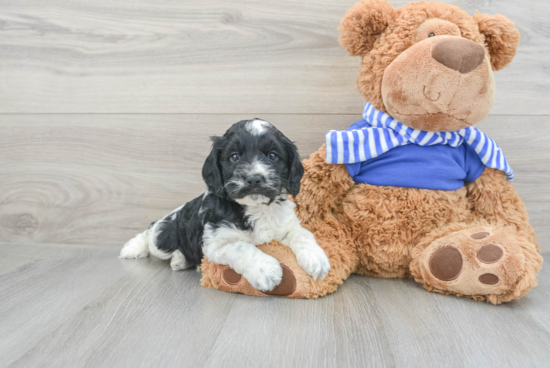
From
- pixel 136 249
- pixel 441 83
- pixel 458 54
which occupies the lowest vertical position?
pixel 136 249

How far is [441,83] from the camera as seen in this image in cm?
145

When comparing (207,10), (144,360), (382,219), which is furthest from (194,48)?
(144,360)

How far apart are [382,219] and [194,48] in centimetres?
131

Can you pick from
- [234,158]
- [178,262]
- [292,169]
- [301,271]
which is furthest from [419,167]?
[178,262]

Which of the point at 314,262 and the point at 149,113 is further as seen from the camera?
the point at 149,113

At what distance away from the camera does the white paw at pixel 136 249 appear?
2.12m

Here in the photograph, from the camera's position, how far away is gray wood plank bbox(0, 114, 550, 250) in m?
2.15

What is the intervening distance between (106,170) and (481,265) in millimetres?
1899

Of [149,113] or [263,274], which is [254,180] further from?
[149,113]

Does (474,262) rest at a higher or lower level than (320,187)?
lower

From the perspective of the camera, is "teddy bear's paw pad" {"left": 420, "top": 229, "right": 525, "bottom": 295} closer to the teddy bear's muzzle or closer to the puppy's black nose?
the teddy bear's muzzle

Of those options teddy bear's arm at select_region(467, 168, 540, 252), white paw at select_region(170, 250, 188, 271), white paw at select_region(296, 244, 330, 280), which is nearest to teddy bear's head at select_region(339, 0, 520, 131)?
teddy bear's arm at select_region(467, 168, 540, 252)

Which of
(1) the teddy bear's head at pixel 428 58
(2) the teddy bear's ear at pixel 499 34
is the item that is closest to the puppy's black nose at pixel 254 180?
(1) the teddy bear's head at pixel 428 58

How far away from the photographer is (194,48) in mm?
2141
